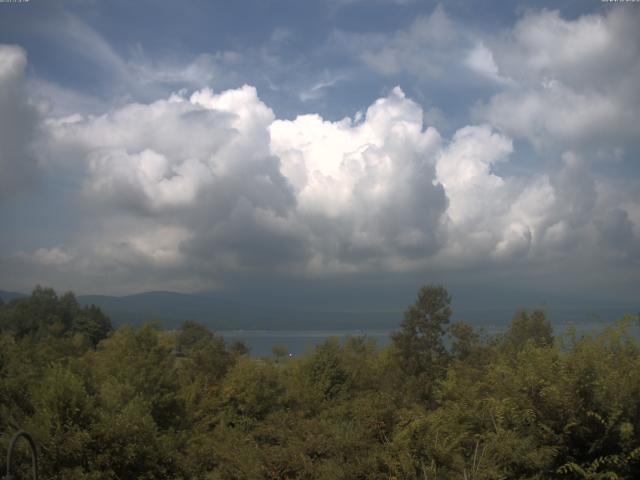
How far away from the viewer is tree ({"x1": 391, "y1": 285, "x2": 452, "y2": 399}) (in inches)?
1742

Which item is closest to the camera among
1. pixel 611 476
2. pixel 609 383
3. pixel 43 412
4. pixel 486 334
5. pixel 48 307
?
pixel 611 476

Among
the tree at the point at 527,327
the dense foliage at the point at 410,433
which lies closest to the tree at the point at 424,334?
the tree at the point at 527,327

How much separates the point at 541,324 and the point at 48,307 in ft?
274

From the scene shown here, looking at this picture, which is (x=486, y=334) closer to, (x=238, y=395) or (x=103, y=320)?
(x=238, y=395)

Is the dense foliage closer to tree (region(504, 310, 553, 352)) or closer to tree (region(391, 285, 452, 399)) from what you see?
tree (region(391, 285, 452, 399))

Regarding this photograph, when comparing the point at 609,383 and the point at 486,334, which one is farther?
the point at 486,334

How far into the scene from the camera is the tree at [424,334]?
4425cm

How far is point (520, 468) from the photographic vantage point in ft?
46.3

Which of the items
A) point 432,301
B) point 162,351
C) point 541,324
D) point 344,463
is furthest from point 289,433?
point 541,324

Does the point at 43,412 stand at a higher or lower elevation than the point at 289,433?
higher

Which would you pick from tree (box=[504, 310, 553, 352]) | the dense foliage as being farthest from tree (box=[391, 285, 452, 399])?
the dense foliage

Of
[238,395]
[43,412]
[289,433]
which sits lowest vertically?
[238,395]

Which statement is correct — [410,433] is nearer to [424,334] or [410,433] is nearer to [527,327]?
[424,334]

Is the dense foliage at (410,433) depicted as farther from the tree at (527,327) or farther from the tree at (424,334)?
the tree at (527,327)
